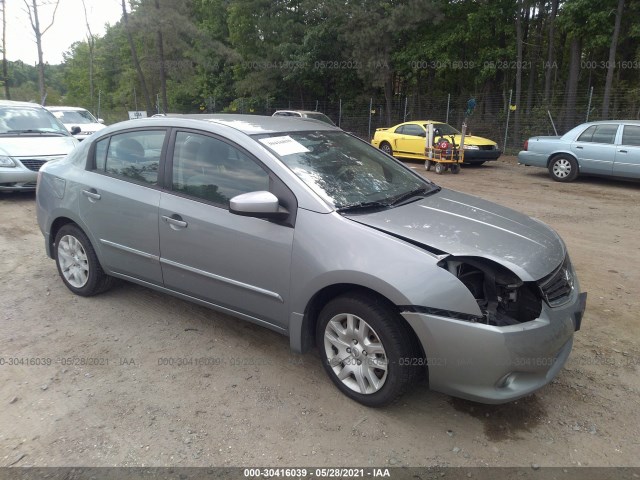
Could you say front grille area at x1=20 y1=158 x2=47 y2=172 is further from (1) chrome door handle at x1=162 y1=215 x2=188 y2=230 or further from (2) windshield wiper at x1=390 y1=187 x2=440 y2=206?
(2) windshield wiper at x1=390 y1=187 x2=440 y2=206

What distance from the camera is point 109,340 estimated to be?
150 inches

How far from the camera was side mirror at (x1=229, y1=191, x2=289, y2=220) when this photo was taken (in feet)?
9.87

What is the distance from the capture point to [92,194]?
4.14m

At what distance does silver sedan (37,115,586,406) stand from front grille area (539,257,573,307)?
0.05ft

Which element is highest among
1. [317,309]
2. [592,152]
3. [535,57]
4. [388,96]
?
[535,57]

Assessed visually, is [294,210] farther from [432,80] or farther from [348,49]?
[432,80]

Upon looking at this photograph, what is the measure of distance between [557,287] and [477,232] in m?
0.57

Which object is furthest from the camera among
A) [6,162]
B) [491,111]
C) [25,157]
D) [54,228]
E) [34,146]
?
[491,111]

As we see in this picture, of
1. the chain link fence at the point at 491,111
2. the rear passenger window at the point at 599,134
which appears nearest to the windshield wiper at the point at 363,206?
the rear passenger window at the point at 599,134

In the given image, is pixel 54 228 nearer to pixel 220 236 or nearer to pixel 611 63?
pixel 220 236

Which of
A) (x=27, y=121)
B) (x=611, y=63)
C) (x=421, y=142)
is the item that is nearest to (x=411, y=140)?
(x=421, y=142)

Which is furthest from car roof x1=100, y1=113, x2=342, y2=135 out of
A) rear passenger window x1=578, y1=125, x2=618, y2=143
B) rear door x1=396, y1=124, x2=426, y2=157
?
rear door x1=396, y1=124, x2=426, y2=157

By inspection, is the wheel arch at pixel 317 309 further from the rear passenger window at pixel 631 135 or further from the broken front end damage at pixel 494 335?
the rear passenger window at pixel 631 135

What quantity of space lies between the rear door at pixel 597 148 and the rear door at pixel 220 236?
34.1 feet
